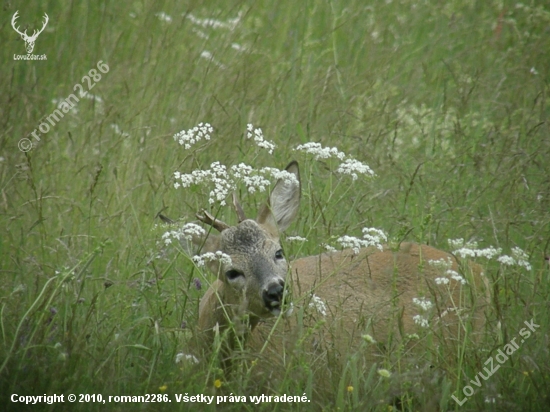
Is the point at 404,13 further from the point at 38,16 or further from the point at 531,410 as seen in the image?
the point at 531,410

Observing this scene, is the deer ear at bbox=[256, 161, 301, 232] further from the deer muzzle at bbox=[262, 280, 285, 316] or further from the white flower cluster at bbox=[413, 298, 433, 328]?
the white flower cluster at bbox=[413, 298, 433, 328]

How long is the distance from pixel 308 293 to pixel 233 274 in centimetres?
73

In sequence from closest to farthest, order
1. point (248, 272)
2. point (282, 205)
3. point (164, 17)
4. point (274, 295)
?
1. point (274, 295)
2. point (248, 272)
3. point (282, 205)
4. point (164, 17)

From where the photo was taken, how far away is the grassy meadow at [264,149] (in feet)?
15.2

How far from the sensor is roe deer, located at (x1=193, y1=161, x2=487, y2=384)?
14.4 feet

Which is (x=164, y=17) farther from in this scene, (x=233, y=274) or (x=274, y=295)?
(x=274, y=295)

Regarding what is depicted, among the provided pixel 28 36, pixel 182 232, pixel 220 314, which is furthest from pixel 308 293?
pixel 28 36

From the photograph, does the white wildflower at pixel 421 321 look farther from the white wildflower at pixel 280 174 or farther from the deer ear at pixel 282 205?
the deer ear at pixel 282 205

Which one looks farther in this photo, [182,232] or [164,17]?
[164,17]

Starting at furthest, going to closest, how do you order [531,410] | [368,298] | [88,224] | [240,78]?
1. [240,78]
2. [88,224]
3. [368,298]
4. [531,410]

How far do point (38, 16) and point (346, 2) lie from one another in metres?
3.01

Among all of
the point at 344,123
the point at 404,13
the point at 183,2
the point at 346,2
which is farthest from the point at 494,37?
the point at 183,2

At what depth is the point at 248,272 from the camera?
16.2 feet

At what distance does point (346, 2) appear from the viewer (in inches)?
354
